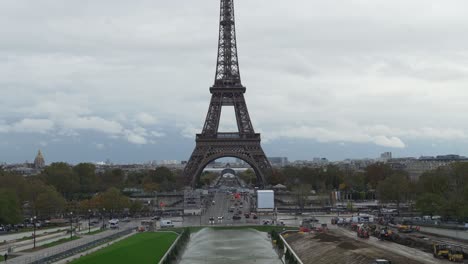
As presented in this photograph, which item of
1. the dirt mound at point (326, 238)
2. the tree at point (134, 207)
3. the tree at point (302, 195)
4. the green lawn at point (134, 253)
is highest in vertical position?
the tree at point (302, 195)

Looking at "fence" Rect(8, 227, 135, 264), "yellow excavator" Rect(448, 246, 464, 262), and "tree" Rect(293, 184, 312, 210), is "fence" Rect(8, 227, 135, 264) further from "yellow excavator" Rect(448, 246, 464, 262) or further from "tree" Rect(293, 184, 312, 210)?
"tree" Rect(293, 184, 312, 210)

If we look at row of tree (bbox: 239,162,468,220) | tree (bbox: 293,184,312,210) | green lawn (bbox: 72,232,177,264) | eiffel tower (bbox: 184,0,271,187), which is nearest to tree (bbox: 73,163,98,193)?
eiffel tower (bbox: 184,0,271,187)

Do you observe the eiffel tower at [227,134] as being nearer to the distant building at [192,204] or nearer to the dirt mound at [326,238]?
the distant building at [192,204]

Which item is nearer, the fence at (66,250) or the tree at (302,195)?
the fence at (66,250)

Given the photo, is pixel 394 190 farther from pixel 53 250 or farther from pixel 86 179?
pixel 86 179

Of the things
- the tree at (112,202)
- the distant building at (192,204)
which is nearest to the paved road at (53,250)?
the tree at (112,202)

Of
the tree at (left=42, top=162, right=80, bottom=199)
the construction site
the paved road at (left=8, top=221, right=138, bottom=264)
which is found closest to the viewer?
the construction site

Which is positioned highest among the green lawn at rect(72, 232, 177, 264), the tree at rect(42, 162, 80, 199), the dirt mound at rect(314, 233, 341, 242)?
the tree at rect(42, 162, 80, 199)
